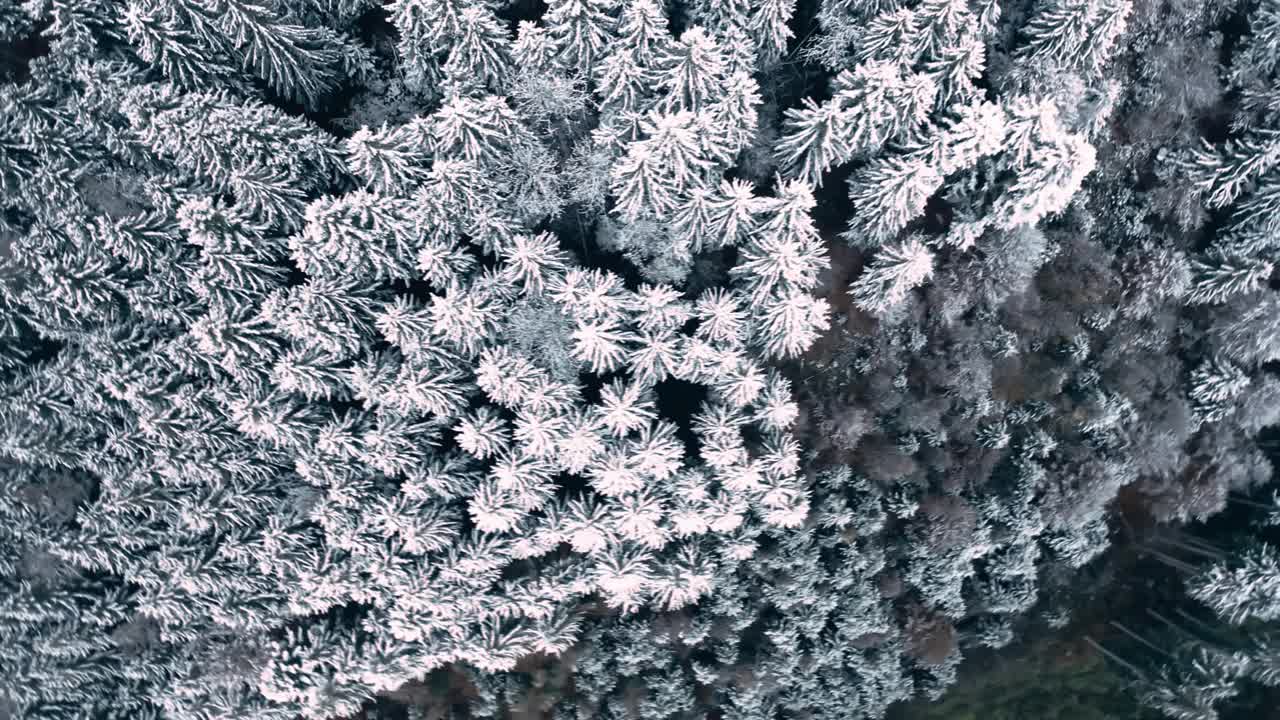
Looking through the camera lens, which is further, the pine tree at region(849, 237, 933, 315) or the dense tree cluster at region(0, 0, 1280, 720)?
the pine tree at region(849, 237, 933, 315)

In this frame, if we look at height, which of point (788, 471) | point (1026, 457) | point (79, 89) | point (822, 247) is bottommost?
point (788, 471)

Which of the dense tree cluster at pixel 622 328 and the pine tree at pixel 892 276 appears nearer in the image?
the dense tree cluster at pixel 622 328

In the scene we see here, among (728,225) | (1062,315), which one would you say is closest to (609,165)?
(728,225)

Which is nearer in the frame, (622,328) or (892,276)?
(622,328)

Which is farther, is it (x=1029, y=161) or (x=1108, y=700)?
(x=1108, y=700)

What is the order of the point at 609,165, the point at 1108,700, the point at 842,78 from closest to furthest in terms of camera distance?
the point at 842,78 → the point at 609,165 → the point at 1108,700

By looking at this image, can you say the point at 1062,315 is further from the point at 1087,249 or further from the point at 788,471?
the point at 788,471

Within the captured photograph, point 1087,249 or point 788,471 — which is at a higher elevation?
Result: point 1087,249

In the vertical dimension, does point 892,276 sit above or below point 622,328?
above
